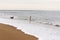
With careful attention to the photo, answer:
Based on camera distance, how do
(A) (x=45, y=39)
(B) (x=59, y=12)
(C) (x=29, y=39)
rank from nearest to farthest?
(C) (x=29, y=39), (A) (x=45, y=39), (B) (x=59, y=12)

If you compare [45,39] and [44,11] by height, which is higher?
[44,11]

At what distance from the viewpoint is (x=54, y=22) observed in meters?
7.62

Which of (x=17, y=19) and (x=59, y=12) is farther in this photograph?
(x=17, y=19)

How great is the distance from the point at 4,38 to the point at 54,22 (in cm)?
464

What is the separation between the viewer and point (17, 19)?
9.26 m

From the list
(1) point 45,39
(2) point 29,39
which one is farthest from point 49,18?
(2) point 29,39

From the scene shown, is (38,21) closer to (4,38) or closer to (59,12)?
(59,12)

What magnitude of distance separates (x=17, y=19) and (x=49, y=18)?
2.26m

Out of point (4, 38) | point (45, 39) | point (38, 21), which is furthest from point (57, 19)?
point (4, 38)

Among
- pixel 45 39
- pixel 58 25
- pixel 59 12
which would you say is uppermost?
pixel 59 12

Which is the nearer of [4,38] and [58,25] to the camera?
[4,38]

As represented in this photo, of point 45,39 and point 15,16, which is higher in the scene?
point 15,16

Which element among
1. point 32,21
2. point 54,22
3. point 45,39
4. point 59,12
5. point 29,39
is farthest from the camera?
point 32,21

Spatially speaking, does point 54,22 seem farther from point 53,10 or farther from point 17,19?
point 17,19
